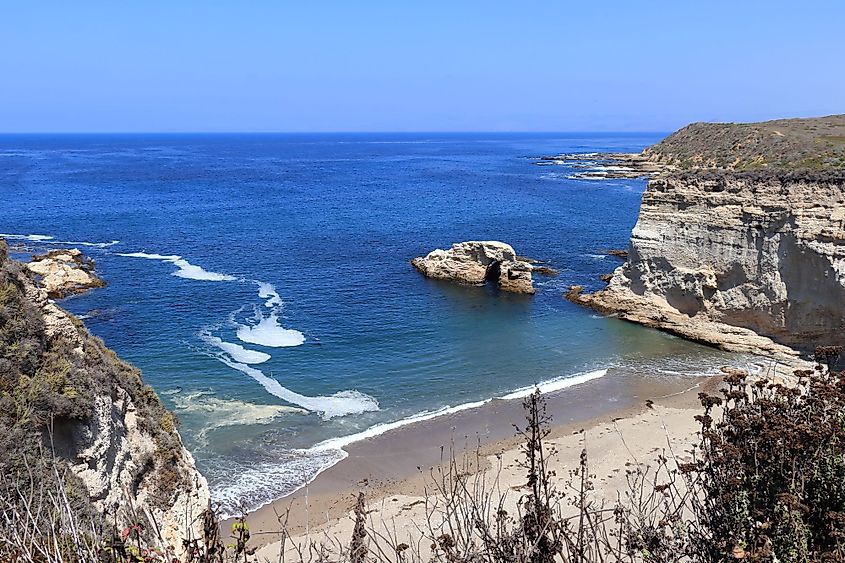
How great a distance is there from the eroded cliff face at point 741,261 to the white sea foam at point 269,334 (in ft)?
59.0

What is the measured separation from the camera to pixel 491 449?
24141 mm

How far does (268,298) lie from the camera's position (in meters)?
41.6

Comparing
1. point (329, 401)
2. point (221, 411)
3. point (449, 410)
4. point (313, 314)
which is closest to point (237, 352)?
point (221, 411)

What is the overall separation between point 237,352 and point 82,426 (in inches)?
798

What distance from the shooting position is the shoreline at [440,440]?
20.2 metres

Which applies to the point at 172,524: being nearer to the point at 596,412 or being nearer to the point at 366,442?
the point at 366,442

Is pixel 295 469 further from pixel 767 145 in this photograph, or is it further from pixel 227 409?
pixel 767 145

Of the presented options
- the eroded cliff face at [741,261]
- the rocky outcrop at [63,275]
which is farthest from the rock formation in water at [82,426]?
the rocky outcrop at [63,275]

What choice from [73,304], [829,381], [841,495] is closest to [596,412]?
[829,381]

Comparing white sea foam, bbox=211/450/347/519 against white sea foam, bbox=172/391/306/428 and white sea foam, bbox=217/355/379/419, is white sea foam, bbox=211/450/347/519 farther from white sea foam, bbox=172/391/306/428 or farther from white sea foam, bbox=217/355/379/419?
Answer: white sea foam, bbox=217/355/379/419

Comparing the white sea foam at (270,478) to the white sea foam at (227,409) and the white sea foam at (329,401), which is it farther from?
the white sea foam at (329,401)

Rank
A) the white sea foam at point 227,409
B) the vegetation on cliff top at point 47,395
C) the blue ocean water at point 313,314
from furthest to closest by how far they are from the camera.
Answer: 1. the blue ocean water at point 313,314
2. the white sea foam at point 227,409
3. the vegetation on cliff top at point 47,395

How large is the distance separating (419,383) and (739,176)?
18.9 metres

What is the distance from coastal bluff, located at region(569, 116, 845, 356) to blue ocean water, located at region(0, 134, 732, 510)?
1971 mm
